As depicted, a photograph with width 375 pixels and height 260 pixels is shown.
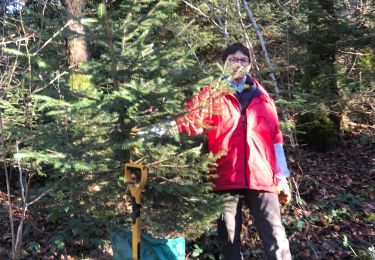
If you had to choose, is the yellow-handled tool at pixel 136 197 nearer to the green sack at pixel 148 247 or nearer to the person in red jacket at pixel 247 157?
the green sack at pixel 148 247

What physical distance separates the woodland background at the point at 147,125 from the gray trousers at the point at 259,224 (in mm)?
201

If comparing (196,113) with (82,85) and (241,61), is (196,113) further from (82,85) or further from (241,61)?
(82,85)

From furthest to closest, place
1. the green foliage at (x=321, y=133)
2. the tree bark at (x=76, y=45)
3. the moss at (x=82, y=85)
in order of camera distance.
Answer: the green foliage at (x=321, y=133)
the tree bark at (x=76, y=45)
the moss at (x=82, y=85)

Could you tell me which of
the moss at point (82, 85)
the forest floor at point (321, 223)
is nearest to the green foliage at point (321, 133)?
the forest floor at point (321, 223)

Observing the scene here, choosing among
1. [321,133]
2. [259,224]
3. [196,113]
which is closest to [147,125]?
[196,113]

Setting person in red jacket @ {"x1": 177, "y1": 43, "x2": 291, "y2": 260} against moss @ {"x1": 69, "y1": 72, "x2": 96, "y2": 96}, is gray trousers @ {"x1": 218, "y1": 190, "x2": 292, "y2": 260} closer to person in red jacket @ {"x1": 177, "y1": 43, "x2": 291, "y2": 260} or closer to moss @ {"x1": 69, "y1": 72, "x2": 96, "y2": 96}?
person in red jacket @ {"x1": 177, "y1": 43, "x2": 291, "y2": 260}

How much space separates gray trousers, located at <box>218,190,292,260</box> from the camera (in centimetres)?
357

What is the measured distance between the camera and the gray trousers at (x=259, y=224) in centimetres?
357

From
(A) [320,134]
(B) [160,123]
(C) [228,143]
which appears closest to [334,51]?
(A) [320,134]

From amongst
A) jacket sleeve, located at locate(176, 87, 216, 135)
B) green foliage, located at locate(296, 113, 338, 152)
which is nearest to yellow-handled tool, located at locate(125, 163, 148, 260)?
jacket sleeve, located at locate(176, 87, 216, 135)

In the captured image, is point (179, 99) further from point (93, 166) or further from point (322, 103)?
point (322, 103)

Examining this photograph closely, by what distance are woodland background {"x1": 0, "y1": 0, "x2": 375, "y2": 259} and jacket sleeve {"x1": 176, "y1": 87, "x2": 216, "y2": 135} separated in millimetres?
77

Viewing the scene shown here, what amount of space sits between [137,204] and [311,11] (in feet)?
21.2

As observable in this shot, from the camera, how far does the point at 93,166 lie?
3018mm
